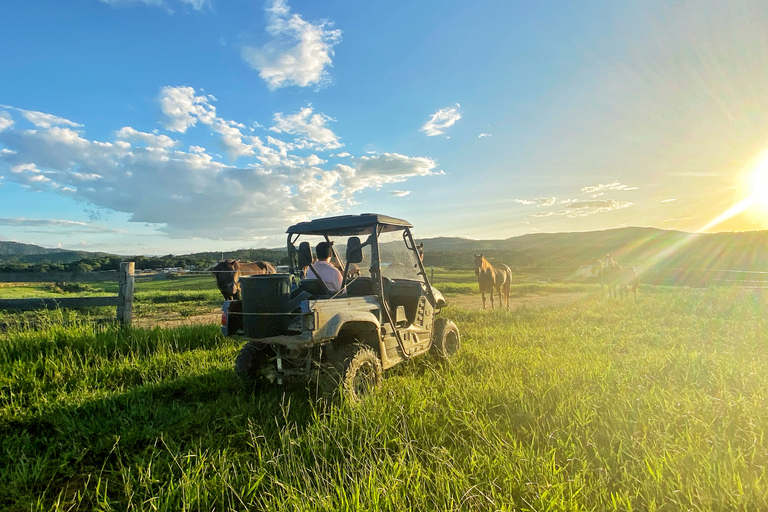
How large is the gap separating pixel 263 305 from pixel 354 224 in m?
1.51

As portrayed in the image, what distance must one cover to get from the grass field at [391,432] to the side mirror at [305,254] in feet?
5.47

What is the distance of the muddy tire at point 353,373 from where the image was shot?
381 cm

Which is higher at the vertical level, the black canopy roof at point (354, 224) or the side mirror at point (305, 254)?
the black canopy roof at point (354, 224)

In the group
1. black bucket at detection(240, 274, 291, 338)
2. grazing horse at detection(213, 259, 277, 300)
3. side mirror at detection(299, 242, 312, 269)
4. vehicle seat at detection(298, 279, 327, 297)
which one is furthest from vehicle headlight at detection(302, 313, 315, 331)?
grazing horse at detection(213, 259, 277, 300)

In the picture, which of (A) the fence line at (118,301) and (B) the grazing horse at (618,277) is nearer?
(A) the fence line at (118,301)

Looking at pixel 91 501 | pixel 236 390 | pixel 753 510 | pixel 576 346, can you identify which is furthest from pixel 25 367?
pixel 576 346

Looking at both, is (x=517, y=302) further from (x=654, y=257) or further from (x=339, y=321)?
(x=654, y=257)

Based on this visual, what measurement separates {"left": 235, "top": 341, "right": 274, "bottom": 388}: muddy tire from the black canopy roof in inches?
65.2

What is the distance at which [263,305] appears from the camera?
4.12 m

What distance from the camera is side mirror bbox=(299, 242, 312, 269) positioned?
483cm

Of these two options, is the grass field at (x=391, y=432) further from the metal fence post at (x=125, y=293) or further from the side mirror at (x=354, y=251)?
the side mirror at (x=354, y=251)

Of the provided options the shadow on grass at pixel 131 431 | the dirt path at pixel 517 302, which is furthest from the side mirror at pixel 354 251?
the dirt path at pixel 517 302

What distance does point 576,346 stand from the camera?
22.3ft

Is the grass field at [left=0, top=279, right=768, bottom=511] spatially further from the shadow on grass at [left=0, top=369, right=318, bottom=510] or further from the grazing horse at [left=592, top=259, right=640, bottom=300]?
the grazing horse at [left=592, top=259, right=640, bottom=300]
